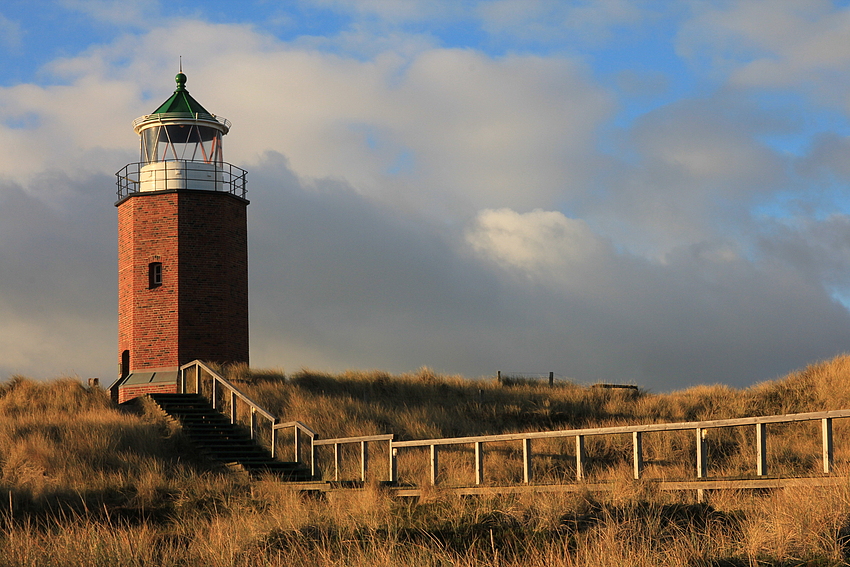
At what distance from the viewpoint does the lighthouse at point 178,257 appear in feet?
97.0

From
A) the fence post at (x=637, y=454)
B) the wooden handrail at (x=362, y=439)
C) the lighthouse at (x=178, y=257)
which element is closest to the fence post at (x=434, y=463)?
the wooden handrail at (x=362, y=439)

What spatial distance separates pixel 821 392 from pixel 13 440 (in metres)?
22.3

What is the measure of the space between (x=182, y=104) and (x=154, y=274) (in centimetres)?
604

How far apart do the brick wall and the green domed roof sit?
9.59ft

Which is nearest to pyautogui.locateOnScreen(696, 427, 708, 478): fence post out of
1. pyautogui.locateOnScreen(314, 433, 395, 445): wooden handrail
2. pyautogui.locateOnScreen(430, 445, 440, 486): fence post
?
pyautogui.locateOnScreen(430, 445, 440, 486): fence post

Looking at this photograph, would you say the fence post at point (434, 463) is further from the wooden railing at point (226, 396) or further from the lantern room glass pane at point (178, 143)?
the lantern room glass pane at point (178, 143)

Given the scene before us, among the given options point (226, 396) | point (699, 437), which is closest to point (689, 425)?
point (699, 437)

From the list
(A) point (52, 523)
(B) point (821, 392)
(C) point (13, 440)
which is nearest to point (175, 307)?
(C) point (13, 440)

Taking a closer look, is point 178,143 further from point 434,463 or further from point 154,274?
point 434,463

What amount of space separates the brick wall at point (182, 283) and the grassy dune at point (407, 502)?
185cm

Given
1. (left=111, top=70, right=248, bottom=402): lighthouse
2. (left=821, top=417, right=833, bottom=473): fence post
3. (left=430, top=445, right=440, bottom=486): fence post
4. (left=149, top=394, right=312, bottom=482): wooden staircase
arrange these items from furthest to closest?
(left=111, top=70, right=248, bottom=402): lighthouse, (left=149, top=394, right=312, bottom=482): wooden staircase, (left=430, top=445, right=440, bottom=486): fence post, (left=821, top=417, right=833, bottom=473): fence post

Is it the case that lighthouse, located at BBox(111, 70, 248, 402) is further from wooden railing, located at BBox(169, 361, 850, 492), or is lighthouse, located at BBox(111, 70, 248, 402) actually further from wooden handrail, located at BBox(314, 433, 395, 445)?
wooden handrail, located at BBox(314, 433, 395, 445)

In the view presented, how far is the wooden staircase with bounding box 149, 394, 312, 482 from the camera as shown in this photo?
1950 cm

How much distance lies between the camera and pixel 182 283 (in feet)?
97.3
